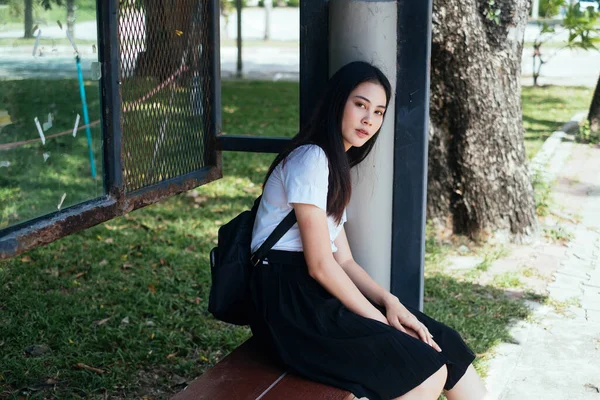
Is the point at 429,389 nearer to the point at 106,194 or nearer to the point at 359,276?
the point at 359,276

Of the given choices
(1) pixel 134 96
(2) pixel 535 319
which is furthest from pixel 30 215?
(2) pixel 535 319

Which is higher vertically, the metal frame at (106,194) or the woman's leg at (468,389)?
the metal frame at (106,194)

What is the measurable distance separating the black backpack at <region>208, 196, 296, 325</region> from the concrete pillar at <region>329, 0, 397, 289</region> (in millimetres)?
480

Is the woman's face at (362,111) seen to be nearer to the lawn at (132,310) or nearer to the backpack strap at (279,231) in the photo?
the backpack strap at (279,231)

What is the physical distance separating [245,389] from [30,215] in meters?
0.95

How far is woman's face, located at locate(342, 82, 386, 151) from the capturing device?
9.62 ft

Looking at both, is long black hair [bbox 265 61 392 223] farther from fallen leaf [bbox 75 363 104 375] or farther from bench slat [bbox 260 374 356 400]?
fallen leaf [bbox 75 363 104 375]

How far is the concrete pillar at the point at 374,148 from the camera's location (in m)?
3.08

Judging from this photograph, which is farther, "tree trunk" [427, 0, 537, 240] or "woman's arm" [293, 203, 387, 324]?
"tree trunk" [427, 0, 537, 240]

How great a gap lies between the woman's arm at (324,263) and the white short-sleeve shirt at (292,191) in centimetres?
4

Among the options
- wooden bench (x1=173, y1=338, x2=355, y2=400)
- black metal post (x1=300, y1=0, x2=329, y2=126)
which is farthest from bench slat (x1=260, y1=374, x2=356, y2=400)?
black metal post (x1=300, y1=0, x2=329, y2=126)

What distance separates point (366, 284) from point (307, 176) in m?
0.53

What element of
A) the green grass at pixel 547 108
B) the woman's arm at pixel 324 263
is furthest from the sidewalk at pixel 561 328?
the green grass at pixel 547 108

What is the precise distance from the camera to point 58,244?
5816 mm
